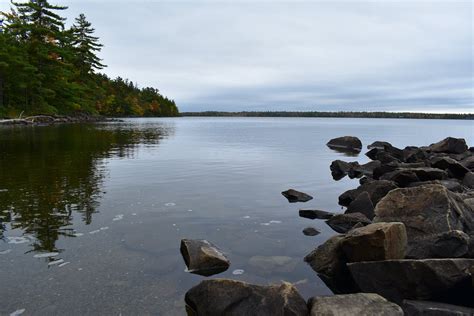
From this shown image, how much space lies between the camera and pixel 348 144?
41.7 metres

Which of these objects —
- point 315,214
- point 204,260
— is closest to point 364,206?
point 315,214

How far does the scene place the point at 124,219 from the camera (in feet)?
35.8

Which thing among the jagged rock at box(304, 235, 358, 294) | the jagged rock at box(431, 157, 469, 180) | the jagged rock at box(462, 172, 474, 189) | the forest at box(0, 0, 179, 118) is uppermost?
the forest at box(0, 0, 179, 118)

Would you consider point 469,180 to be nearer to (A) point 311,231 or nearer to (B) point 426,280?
(A) point 311,231

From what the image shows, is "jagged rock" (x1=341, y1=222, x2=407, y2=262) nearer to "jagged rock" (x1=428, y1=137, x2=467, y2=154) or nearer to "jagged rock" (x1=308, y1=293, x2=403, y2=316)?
"jagged rock" (x1=308, y1=293, x2=403, y2=316)

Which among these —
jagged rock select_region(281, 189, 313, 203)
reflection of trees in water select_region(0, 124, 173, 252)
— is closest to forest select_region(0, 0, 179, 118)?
reflection of trees in water select_region(0, 124, 173, 252)

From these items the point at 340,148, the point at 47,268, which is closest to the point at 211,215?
the point at 47,268

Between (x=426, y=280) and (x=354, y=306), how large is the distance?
5.56 ft

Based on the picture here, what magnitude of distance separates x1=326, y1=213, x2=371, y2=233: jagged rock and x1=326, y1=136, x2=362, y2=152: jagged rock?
30709 mm

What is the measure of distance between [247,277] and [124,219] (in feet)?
16.5

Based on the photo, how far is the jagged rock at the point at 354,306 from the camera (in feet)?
17.1

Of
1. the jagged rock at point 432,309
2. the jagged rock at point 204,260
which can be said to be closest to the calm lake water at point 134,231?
the jagged rock at point 204,260

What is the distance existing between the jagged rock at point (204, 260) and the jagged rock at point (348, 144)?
34.8m

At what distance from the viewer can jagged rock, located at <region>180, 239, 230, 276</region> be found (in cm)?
776
